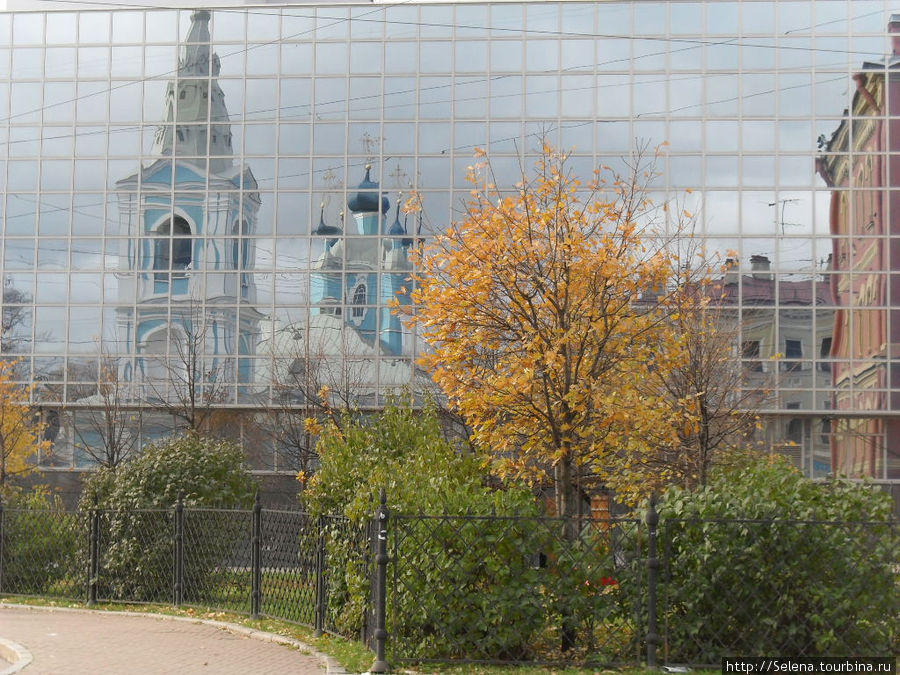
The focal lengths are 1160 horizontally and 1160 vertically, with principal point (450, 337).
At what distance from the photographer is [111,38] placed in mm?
39219

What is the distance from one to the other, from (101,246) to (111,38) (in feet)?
23.4

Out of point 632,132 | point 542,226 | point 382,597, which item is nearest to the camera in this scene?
point 382,597

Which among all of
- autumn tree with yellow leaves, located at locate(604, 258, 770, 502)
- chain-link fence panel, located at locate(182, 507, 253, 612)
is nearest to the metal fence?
autumn tree with yellow leaves, located at locate(604, 258, 770, 502)

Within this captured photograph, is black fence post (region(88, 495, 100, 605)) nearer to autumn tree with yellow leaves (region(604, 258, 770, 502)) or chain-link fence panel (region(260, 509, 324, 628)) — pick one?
chain-link fence panel (region(260, 509, 324, 628))

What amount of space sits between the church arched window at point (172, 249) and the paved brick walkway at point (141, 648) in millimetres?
22594

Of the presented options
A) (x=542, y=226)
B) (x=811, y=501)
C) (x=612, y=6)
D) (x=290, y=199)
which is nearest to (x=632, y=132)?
(x=612, y=6)

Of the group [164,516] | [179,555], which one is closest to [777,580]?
[179,555]

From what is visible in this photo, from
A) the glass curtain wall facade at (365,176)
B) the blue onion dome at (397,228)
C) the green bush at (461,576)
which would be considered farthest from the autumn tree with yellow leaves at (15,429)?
the green bush at (461,576)

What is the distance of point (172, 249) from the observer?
38031 millimetres

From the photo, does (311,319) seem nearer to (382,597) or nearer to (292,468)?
(292,468)

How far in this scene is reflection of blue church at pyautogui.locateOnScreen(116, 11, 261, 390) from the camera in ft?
124

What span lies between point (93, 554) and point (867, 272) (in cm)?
2654

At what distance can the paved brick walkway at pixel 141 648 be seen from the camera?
1170 centimetres

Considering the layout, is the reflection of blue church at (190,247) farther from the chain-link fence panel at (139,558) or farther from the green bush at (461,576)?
the green bush at (461,576)
